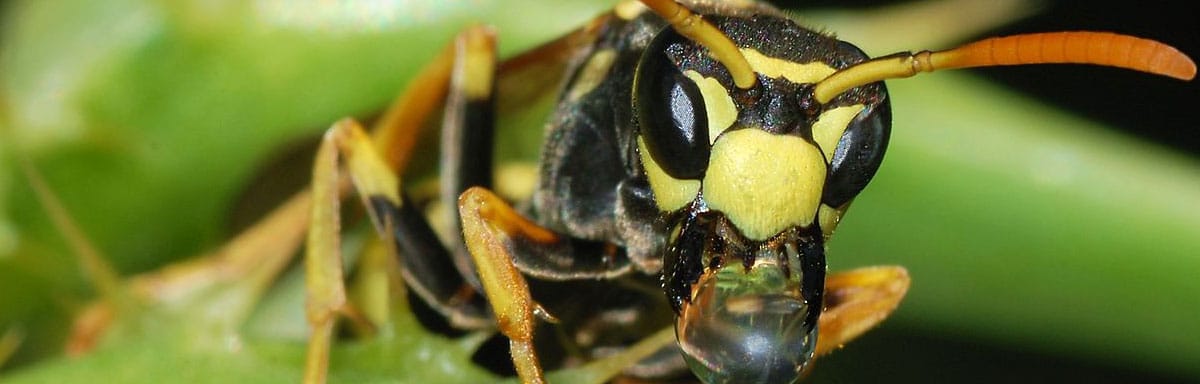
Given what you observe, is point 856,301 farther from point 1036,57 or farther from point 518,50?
point 518,50

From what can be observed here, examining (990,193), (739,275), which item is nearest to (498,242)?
(739,275)

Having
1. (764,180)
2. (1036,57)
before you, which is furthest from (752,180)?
(1036,57)

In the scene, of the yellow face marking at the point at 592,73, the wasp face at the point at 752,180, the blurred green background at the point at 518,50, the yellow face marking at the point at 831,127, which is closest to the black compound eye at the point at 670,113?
the wasp face at the point at 752,180

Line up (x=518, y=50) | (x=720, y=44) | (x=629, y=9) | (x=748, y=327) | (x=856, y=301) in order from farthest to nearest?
(x=518, y=50), (x=629, y=9), (x=856, y=301), (x=720, y=44), (x=748, y=327)

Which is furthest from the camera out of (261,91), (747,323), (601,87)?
(261,91)

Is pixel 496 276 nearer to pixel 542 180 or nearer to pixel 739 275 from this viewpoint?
pixel 739 275

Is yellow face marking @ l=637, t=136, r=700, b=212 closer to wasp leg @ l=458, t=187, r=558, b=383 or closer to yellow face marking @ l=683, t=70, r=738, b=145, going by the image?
yellow face marking @ l=683, t=70, r=738, b=145

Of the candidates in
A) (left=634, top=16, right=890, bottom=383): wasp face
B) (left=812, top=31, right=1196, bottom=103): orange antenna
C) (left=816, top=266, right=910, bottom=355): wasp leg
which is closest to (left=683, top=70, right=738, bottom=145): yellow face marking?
(left=634, top=16, right=890, bottom=383): wasp face
